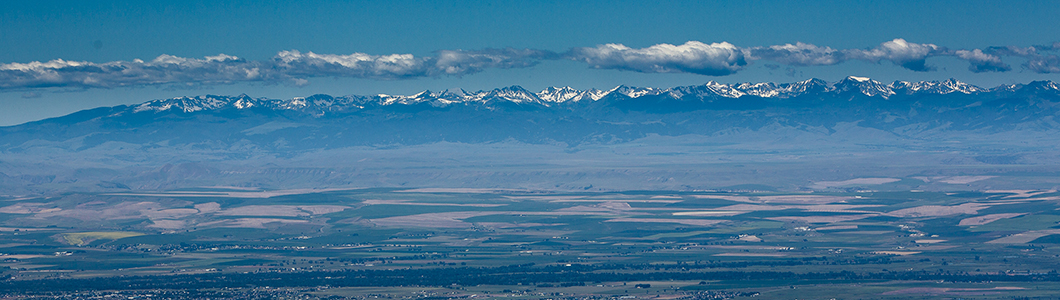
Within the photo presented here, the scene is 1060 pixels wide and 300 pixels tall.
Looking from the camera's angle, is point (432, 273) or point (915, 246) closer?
point (432, 273)

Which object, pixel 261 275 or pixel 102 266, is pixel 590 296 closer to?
pixel 261 275

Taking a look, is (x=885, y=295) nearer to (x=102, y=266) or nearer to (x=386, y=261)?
(x=386, y=261)

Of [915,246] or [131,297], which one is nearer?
[131,297]

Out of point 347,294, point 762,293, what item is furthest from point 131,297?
point 762,293

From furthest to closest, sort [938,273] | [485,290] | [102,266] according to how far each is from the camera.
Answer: [102,266], [938,273], [485,290]

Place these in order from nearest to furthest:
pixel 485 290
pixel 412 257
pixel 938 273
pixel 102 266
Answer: pixel 485 290 < pixel 938 273 < pixel 102 266 < pixel 412 257

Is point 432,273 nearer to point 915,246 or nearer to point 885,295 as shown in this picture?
point 885,295

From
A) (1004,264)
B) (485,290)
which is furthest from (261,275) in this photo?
(1004,264)

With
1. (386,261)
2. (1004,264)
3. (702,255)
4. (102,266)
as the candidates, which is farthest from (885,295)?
(102,266)

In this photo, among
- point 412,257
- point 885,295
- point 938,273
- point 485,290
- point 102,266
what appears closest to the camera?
point 885,295
